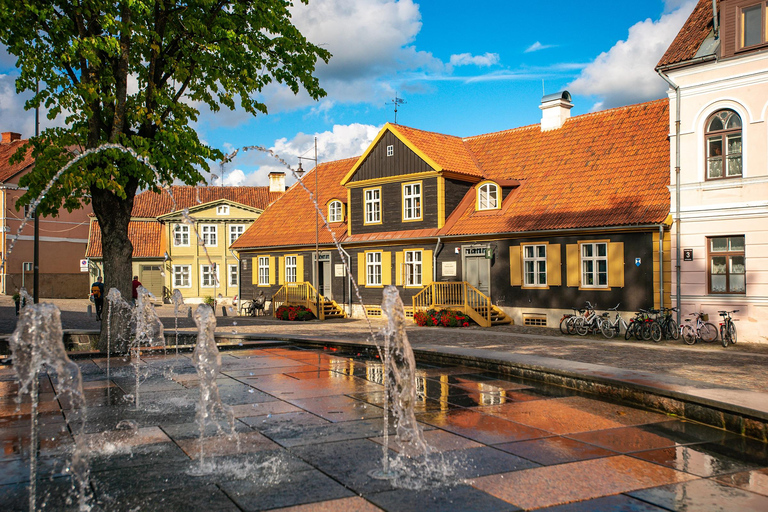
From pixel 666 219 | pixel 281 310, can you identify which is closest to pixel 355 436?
pixel 666 219

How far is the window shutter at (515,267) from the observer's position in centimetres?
2480

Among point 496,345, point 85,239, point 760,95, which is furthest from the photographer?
point 85,239

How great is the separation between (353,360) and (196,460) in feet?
25.1

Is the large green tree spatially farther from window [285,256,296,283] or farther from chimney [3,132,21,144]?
chimney [3,132,21,144]

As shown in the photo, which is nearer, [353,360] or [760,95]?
[353,360]

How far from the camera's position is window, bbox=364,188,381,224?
30.2 m

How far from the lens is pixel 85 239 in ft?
190

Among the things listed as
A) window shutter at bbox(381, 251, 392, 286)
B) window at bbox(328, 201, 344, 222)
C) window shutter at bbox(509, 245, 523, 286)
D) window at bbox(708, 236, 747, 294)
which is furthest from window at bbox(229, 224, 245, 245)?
window at bbox(708, 236, 747, 294)

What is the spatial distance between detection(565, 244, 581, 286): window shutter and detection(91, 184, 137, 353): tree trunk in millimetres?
14145

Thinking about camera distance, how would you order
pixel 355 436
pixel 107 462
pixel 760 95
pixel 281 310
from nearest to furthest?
pixel 107 462
pixel 355 436
pixel 760 95
pixel 281 310

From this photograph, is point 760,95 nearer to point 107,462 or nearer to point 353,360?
point 353,360

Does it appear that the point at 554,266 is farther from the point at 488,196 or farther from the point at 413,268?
the point at 413,268

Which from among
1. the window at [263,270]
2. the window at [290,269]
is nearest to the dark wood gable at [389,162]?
the window at [290,269]

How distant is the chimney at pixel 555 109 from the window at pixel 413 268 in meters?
7.48
